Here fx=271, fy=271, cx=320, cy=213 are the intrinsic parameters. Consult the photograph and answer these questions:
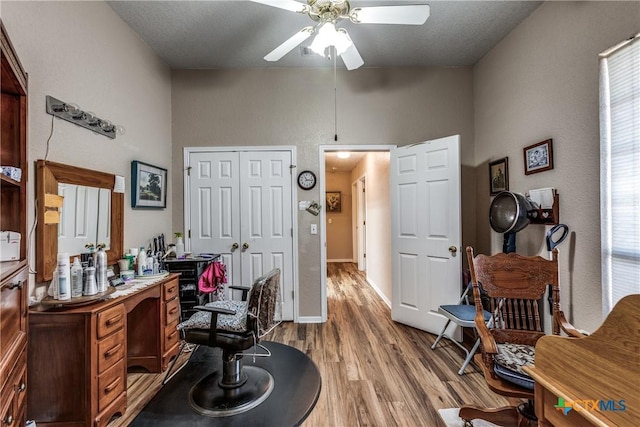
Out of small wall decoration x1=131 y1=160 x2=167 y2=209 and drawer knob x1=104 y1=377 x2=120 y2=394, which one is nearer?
drawer knob x1=104 y1=377 x2=120 y2=394

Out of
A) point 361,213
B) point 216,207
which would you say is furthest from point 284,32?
point 361,213

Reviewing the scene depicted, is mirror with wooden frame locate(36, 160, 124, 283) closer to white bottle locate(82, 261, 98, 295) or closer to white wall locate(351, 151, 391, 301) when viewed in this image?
white bottle locate(82, 261, 98, 295)

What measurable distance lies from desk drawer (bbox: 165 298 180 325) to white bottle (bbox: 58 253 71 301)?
2.46 ft

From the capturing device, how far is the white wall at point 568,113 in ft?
5.85

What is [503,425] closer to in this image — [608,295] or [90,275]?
[608,295]

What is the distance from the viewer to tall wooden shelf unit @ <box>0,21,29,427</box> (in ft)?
3.65

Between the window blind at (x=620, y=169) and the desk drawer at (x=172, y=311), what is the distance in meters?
3.15

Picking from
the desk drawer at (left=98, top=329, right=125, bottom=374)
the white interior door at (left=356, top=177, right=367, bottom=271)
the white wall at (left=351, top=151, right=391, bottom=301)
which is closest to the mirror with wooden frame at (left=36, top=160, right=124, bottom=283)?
the desk drawer at (left=98, top=329, right=125, bottom=374)

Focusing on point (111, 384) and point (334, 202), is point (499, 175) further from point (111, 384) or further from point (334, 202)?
point (334, 202)

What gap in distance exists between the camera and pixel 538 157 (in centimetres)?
226

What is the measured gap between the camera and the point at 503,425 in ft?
5.04

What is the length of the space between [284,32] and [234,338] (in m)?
2.65

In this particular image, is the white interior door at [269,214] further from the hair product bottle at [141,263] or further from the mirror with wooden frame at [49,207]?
the mirror with wooden frame at [49,207]

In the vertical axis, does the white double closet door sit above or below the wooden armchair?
above
